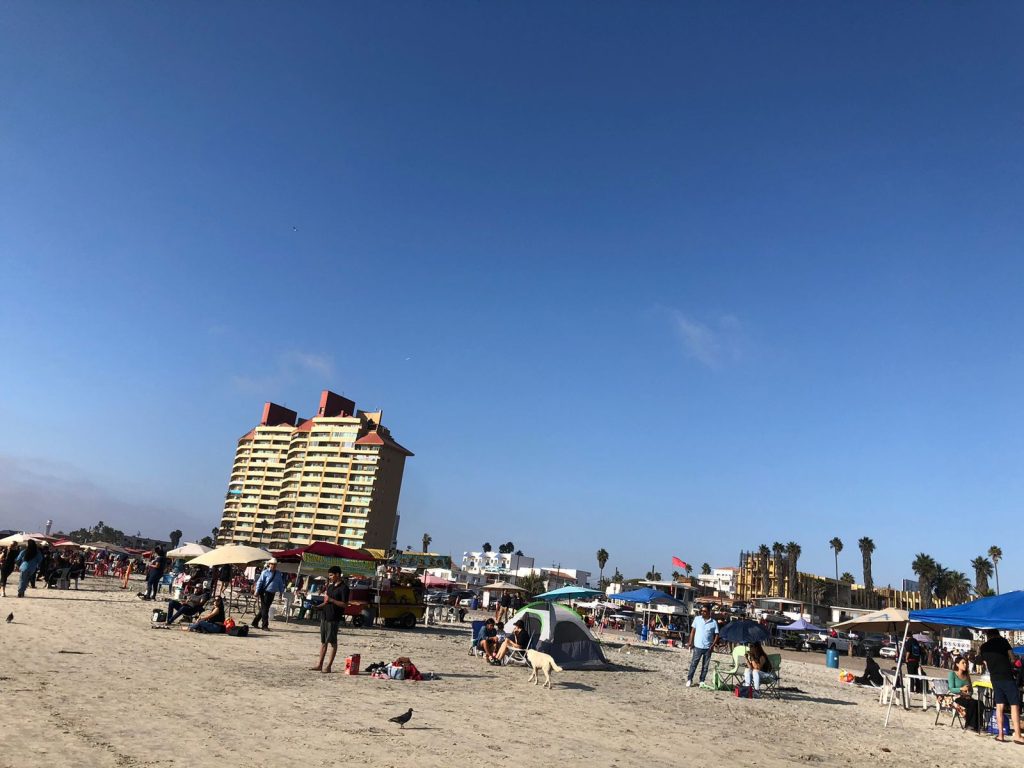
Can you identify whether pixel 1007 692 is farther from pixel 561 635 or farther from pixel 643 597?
pixel 643 597

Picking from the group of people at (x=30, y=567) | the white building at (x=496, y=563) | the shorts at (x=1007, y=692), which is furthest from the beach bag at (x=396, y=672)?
the white building at (x=496, y=563)

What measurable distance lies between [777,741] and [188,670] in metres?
8.64

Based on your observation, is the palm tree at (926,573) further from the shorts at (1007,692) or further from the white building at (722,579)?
the shorts at (1007,692)

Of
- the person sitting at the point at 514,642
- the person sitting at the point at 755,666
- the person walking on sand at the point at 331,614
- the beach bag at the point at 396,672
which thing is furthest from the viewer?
the person sitting at the point at 514,642

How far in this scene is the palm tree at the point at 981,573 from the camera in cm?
9706

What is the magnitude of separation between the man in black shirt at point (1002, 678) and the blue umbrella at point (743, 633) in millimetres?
5113

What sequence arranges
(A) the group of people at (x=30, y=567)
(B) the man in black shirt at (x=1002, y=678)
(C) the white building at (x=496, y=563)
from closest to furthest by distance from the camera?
(B) the man in black shirt at (x=1002, y=678) → (A) the group of people at (x=30, y=567) → (C) the white building at (x=496, y=563)

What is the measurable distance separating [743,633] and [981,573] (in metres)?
106

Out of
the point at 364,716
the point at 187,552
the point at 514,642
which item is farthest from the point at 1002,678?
the point at 187,552

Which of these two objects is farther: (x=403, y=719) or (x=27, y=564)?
(x=27, y=564)

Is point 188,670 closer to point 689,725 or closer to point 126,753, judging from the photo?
point 126,753

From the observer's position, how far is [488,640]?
16.0 metres

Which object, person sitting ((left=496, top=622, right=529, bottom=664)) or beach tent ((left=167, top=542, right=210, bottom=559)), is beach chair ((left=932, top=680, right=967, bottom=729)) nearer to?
person sitting ((left=496, top=622, right=529, bottom=664))

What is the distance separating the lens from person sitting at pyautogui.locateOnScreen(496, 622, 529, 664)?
15328 mm
